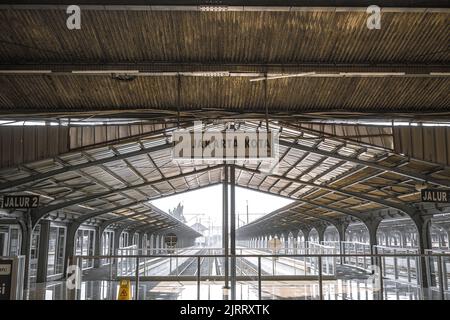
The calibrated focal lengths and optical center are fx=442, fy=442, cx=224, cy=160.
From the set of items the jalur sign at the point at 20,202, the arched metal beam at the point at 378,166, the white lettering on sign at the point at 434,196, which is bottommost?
the jalur sign at the point at 20,202

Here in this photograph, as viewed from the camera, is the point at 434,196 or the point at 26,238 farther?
the point at 26,238

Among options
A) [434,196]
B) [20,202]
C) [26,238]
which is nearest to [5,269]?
[20,202]

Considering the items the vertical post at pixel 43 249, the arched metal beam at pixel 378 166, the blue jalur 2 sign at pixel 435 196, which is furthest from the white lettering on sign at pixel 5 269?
the vertical post at pixel 43 249

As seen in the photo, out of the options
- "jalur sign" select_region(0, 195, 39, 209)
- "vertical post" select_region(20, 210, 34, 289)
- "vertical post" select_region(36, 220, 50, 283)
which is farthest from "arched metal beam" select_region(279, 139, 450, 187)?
"vertical post" select_region(36, 220, 50, 283)

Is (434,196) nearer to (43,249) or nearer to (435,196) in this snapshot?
(435,196)

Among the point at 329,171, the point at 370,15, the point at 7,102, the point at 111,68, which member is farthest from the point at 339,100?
the point at 329,171

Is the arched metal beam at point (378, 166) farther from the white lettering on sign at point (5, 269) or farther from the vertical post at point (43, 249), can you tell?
the vertical post at point (43, 249)

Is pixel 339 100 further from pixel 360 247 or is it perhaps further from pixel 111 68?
pixel 360 247

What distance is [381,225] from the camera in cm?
2169

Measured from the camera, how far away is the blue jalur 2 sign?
31.9 feet

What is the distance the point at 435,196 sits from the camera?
9.77m

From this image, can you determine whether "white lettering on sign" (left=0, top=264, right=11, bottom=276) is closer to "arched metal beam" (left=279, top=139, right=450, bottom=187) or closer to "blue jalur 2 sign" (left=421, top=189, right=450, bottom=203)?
"arched metal beam" (left=279, top=139, right=450, bottom=187)

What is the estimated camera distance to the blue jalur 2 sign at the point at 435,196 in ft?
31.9

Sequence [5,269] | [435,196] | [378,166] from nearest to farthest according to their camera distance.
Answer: [5,269]
[435,196]
[378,166]
